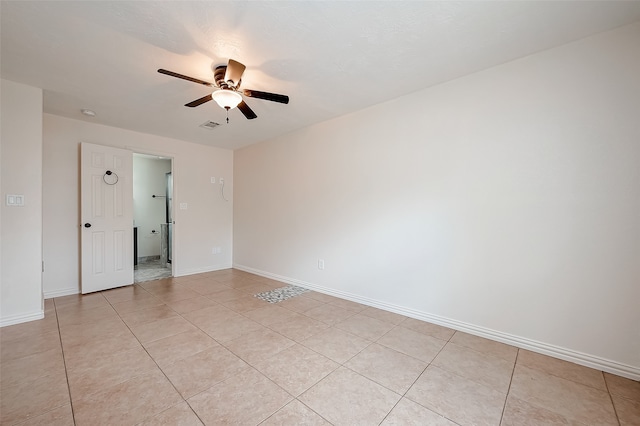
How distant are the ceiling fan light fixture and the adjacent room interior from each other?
0.06 ft

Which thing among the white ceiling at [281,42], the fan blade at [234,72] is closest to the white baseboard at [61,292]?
the white ceiling at [281,42]

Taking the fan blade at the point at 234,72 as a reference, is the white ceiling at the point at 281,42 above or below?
above

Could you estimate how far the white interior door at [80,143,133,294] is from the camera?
357 centimetres

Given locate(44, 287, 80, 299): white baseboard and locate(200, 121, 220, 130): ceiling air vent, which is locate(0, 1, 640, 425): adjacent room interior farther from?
locate(200, 121, 220, 130): ceiling air vent

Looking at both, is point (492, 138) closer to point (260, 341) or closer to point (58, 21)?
point (260, 341)

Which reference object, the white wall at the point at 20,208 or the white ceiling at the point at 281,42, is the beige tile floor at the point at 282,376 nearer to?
the white wall at the point at 20,208

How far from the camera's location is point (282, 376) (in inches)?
71.4

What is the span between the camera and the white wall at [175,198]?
3.40 meters

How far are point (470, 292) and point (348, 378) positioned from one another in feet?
4.83

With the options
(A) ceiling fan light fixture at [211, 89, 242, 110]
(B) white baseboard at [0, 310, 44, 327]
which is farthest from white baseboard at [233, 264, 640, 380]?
(B) white baseboard at [0, 310, 44, 327]

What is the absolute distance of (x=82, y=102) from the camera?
3.00 metres

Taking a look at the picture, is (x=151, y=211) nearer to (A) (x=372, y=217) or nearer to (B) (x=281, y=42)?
(A) (x=372, y=217)

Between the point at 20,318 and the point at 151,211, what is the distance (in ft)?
12.1

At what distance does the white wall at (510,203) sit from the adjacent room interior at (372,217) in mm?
15
